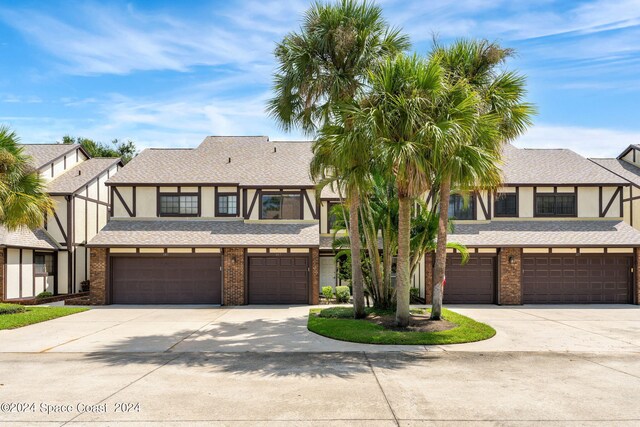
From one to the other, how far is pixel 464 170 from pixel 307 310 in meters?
8.99

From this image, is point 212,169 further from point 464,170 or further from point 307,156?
point 464,170

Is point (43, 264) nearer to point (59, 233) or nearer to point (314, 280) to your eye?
point (59, 233)

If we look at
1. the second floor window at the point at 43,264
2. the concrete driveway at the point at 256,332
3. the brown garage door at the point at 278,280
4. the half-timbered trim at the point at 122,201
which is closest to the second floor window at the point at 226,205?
the brown garage door at the point at 278,280

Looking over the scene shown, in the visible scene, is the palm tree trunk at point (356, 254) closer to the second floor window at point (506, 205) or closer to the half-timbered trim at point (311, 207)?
the half-timbered trim at point (311, 207)

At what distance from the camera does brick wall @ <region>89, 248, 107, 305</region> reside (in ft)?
66.7

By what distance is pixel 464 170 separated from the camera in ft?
40.5

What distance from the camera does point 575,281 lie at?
20.8m

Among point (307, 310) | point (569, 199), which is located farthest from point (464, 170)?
point (569, 199)

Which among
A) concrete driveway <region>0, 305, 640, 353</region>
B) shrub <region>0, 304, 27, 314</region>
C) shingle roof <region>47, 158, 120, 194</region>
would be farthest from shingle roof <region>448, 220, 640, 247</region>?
shingle roof <region>47, 158, 120, 194</region>

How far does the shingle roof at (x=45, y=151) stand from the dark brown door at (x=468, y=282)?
2122 centimetres

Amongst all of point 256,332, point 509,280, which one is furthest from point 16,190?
point 509,280

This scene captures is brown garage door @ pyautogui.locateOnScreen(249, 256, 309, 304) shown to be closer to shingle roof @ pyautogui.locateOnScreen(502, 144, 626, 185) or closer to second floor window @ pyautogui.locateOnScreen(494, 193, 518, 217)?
Result: second floor window @ pyautogui.locateOnScreen(494, 193, 518, 217)

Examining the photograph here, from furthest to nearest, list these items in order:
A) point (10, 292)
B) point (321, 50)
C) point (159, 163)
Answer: point (159, 163)
point (10, 292)
point (321, 50)

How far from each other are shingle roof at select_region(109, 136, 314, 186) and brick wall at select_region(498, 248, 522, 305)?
9.28 metres
